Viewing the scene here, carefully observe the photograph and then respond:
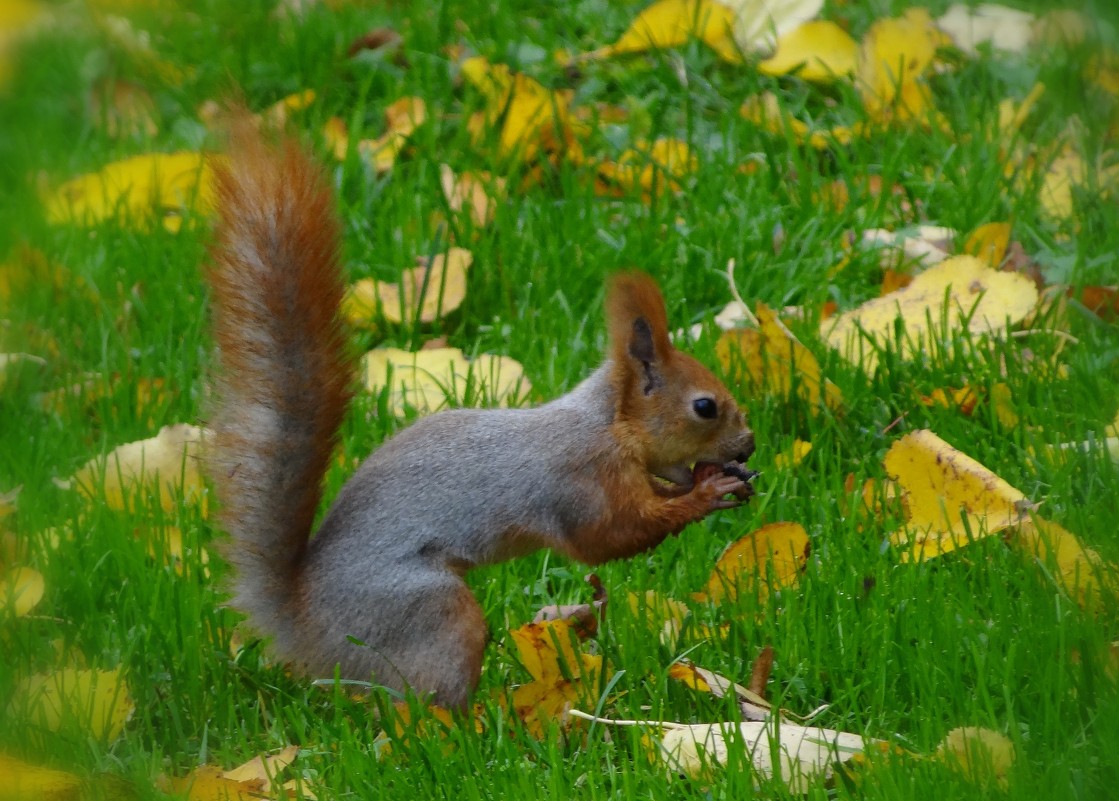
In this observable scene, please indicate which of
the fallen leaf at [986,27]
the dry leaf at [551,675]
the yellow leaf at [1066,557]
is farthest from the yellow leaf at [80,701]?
the fallen leaf at [986,27]

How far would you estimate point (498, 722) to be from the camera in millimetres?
1524

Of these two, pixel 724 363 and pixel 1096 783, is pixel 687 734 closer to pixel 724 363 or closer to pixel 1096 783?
pixel 1096 783

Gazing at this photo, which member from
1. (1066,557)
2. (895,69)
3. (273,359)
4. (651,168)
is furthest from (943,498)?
(895,69)

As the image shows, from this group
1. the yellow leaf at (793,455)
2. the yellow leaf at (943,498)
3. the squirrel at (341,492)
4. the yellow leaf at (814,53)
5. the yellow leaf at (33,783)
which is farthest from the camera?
the yellow leaf at (814,53)

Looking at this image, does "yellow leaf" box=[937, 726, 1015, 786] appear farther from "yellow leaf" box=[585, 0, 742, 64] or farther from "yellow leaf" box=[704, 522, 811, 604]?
"yellow leaf" box=[585, 0, 742, 64]

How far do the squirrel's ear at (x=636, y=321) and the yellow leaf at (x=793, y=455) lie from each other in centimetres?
29

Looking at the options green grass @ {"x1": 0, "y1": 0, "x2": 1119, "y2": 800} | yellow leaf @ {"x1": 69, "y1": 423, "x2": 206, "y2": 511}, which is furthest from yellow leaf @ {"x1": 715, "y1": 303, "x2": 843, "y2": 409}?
yellow leaf @ {"x1": 69, "y1": 423, "x2": 206, "y2": 511}

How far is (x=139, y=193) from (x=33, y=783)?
2.05 meters

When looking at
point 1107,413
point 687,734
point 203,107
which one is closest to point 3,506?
point 687,734

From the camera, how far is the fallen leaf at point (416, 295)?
244cm

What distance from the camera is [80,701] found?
5.08 feet

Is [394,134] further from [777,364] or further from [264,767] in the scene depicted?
[264,767]

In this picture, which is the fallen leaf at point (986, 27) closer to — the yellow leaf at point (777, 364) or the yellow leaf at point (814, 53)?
the yellow leaf at point (814, 53)

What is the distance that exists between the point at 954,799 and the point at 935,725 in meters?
0.18
